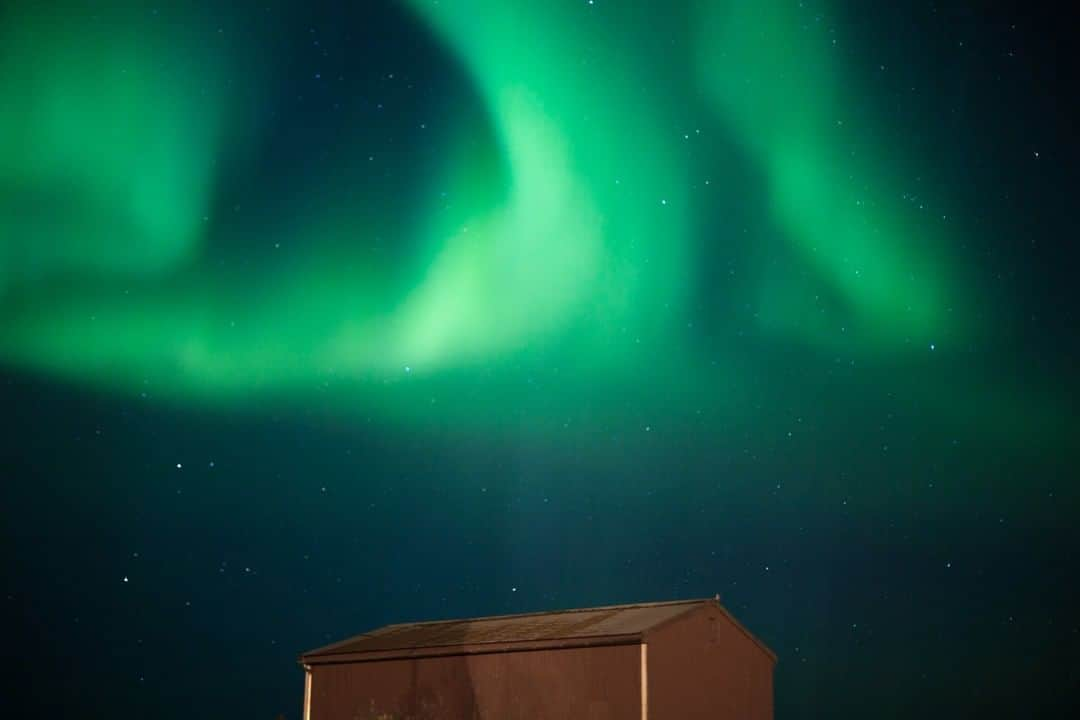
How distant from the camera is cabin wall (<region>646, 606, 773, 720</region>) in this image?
68.9 ft

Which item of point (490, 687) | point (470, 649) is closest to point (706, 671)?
point (490, 687)

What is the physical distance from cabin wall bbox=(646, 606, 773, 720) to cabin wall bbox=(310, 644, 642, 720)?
49 cm

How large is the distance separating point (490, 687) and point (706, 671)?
369cm

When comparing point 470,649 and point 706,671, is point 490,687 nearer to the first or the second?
point 470,649

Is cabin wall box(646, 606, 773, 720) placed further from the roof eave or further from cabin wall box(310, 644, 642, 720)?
the roof eave

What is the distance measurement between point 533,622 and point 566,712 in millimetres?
3077

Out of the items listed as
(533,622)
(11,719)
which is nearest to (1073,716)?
(533,622)

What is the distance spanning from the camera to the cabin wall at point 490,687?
68.8 ft

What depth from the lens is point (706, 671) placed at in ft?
72.6

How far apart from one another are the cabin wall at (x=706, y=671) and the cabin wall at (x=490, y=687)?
49 cm

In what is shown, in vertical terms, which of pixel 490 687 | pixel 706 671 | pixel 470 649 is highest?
pixel 470 649

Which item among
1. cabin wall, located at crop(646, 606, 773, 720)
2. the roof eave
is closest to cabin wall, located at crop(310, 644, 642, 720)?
the roof eave

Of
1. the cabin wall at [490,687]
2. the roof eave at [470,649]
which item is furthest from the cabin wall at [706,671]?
the roof eave at [470,649]

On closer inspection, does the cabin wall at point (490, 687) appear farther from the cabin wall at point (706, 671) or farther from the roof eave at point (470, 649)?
the cabin wall at point (706, 671)
